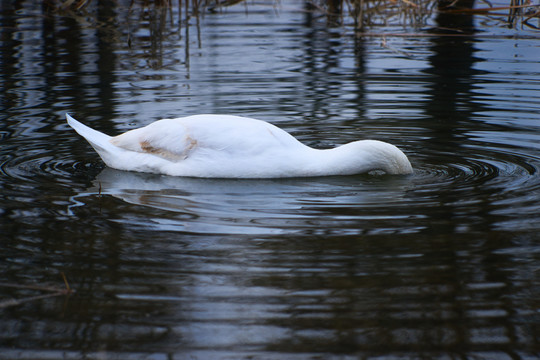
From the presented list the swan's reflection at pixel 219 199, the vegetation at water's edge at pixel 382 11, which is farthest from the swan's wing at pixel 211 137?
the vegetation at water's edge at pixel 382 11

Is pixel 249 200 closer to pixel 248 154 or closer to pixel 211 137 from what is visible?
pixel 248 154

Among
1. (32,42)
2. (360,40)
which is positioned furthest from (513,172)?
(32,42)

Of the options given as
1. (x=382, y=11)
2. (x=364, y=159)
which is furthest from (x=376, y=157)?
(x=382, y=11)

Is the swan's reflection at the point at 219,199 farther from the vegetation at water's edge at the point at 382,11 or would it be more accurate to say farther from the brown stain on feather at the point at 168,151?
the vegetation at water's edge at the point at 382,11

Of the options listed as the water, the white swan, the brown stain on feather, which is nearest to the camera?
the water

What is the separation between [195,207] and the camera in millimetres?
4730

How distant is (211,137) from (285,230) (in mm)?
1356

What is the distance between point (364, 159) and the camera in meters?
5.43

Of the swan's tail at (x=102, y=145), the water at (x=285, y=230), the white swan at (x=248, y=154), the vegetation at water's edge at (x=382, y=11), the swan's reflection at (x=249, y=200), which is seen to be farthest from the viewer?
the vegetation at water's edge at (x=382, y=11)

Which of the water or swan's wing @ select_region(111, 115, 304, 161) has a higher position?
swan's wing @ select_region(111, 115, 304, 161)

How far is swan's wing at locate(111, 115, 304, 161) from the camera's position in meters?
5.36

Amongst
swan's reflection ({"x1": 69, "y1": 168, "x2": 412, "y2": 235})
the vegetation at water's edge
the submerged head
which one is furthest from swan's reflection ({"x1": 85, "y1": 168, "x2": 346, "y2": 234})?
the vegetation at water's edge

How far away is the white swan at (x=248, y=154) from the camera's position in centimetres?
535

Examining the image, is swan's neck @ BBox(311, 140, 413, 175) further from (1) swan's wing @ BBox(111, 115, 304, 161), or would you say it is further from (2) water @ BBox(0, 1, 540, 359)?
(1) swan's wing @ BBox(111, 115, 304, 161)
